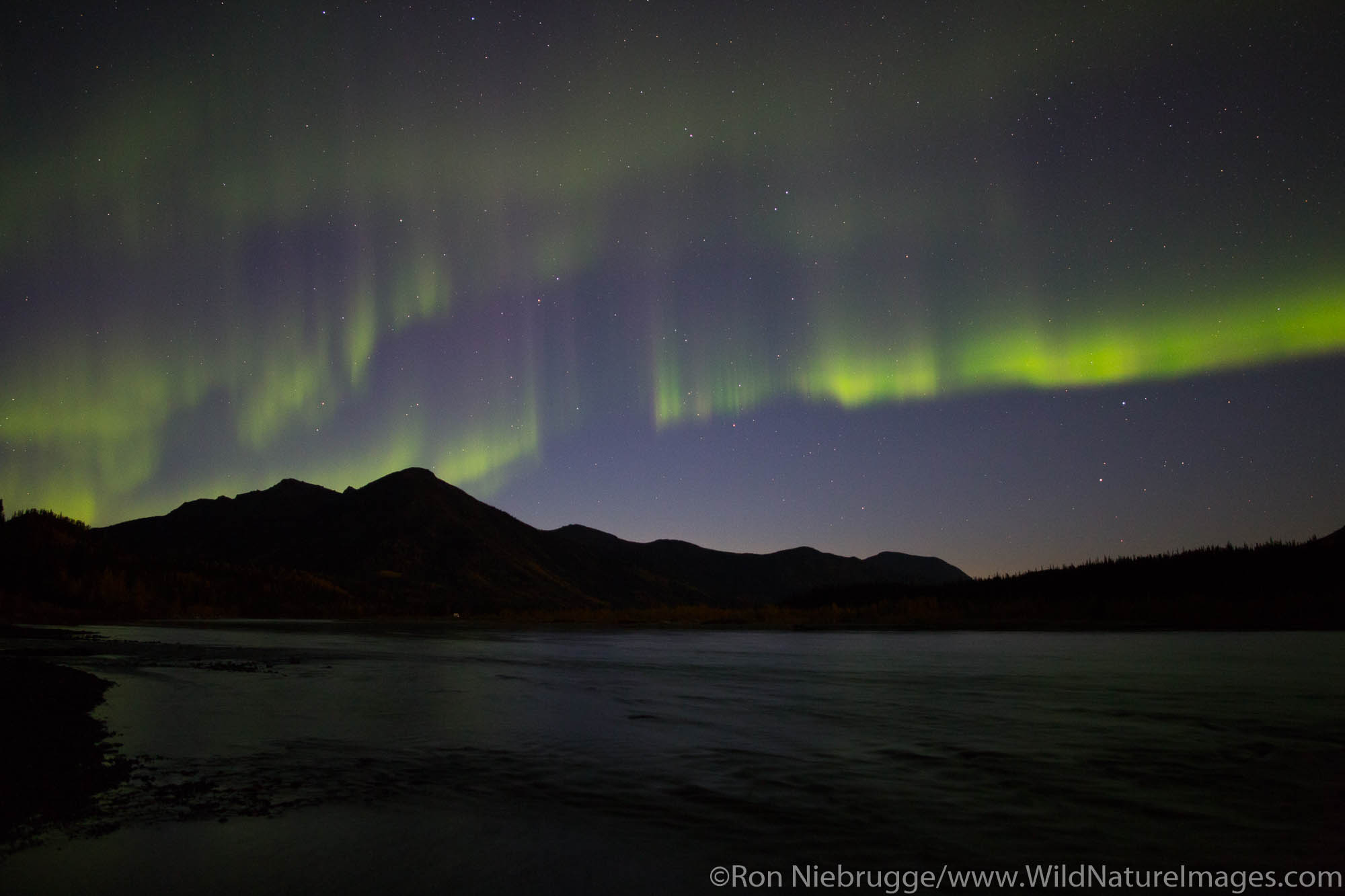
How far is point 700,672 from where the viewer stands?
2114 centimetres

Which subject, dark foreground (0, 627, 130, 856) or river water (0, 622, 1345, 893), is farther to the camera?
dark foreground (0, 627, 130, 856)

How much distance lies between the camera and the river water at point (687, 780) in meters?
5.20

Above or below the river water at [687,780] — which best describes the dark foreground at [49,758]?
above

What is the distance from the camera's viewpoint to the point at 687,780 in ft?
25.4

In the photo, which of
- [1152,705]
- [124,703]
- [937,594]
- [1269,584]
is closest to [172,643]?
[124,703]

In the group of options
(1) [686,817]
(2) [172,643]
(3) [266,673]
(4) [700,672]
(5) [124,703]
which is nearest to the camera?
(1) [686,817]

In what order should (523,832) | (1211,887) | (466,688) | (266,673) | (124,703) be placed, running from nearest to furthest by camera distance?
(1211,887)
(523,832)
(124,703)
(466,688)
(266,673)

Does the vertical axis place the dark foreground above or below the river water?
above

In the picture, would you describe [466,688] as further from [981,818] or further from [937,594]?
[937,594]

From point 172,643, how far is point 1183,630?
4383 centimetres

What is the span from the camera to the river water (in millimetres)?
5203

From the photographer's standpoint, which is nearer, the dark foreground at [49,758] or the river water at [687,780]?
the river water at [687,780]

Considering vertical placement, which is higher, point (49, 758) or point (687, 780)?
point (49, 758)

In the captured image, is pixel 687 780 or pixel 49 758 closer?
pixel 687 780
